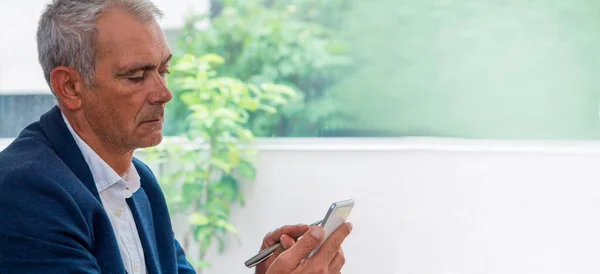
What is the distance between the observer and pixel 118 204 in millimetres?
1487

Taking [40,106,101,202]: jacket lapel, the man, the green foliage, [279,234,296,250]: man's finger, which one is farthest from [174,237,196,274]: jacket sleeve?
the green foliage

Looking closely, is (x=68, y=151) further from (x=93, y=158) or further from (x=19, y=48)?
(x=19, y=48)

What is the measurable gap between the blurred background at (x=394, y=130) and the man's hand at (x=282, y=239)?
6.45ft

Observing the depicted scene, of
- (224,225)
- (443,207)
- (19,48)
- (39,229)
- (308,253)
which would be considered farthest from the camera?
(19,48)

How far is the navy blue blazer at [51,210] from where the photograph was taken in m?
1.22

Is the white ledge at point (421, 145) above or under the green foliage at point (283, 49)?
under

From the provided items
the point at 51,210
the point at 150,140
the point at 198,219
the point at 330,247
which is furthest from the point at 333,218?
the point at 198,219

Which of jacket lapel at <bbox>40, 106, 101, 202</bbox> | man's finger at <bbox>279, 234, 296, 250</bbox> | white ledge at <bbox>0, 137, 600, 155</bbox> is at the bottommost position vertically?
man's finger at <bbox>279, 234, 296, 250</bbox>

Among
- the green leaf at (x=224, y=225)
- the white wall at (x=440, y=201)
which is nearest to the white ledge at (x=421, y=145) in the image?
the white wall at (x=440, y=201)

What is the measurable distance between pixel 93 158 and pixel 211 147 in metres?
2.14

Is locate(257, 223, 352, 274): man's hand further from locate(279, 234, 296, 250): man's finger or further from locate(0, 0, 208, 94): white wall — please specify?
locate(0, 0, 208, 94): white wall

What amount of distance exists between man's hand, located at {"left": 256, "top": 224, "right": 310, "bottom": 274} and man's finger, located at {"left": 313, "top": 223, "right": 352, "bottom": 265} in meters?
0.18

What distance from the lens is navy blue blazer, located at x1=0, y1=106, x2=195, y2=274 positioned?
48.2 inches

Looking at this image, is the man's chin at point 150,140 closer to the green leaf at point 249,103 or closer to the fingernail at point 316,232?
the fingernail at point 316,232
